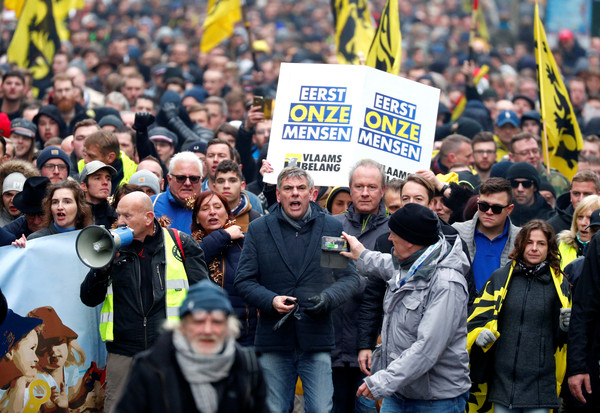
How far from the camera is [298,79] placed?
32.1 feet

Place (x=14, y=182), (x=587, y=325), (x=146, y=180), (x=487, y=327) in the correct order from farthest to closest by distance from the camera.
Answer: (x=146, y=180)
(x=14, y=182)
(x=487, y=327)
(x=587, y=325)

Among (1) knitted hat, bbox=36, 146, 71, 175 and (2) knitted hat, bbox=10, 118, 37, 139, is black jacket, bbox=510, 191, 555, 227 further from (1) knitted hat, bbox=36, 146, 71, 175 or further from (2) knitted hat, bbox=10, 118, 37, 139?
(2) knitted hat, bbox=10, 118, 37, 139

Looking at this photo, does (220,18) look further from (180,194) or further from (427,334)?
(427,334)

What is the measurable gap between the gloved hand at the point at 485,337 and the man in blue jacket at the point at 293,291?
0.91 meters

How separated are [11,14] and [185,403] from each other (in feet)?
53.4

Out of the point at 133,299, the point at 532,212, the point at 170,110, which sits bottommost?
the point at 133,299

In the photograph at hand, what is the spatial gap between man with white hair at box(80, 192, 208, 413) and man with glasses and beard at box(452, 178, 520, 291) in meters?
2.35

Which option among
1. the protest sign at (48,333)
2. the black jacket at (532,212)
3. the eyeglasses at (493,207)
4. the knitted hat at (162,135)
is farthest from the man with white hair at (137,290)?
the knitted hat at (162,135)

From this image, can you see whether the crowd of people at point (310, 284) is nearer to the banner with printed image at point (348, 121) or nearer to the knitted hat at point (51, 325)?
the knitted hat at point (51, 325)

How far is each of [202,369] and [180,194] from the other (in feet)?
14.3

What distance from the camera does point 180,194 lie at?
897 centimetres

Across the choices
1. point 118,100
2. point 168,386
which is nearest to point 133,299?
point 168,386

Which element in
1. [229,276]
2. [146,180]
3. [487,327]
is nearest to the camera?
[487,327]

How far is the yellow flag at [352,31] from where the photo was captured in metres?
13.9
